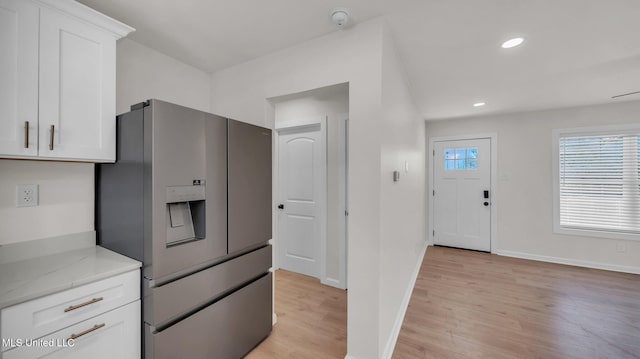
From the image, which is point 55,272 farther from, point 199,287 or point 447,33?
point 447,33

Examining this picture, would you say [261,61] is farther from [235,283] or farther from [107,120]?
[235,283]

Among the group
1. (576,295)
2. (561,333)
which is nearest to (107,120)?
(561,333)

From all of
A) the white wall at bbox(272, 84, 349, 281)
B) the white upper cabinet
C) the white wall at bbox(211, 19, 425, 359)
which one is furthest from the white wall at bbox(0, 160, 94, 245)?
the white wall at bbox(272, 84, 349, 281)

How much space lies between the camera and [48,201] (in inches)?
61.0

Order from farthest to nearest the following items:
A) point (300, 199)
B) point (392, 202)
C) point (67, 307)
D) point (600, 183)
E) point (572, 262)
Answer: point (572, 262), point (600, 183), point (300, 199), point (392, 202), point (67, 307)

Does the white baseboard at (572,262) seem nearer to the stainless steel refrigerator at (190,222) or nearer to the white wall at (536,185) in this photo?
the white wall at (536,185)

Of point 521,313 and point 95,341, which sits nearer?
point 95,341

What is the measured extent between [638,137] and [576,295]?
8.18 feet

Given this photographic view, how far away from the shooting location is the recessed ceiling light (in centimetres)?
193

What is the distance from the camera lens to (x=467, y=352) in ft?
6.28

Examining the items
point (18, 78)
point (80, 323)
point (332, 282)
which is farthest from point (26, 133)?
point (332, 282)

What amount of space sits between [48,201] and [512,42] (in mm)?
3501

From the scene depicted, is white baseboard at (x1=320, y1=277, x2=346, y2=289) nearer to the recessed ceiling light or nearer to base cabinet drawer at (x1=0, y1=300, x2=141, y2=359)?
base cabinet drawer at (x1=0, y1=300, x2=141, y2=359)

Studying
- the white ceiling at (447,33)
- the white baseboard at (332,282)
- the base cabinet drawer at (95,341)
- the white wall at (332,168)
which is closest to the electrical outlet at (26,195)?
the base cabinet drawer at (95,341)
